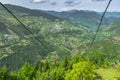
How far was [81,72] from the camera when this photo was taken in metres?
108

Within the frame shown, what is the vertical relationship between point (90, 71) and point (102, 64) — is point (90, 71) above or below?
above

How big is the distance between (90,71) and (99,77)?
1852 cm

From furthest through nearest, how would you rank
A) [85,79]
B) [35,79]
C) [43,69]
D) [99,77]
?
1. [43,69]
2. [99,77]
3. [35,79]
4. [85,79]

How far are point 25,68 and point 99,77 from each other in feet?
120

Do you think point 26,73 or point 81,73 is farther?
point 26,73

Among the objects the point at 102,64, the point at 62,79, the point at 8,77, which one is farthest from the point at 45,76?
the point at 102,64

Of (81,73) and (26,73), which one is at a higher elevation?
(26,73)

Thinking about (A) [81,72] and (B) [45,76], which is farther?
(B) [45,76]

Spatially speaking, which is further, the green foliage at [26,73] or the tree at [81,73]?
the green foliage at [26,73]

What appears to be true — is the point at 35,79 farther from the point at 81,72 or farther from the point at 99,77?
the point at 99,77

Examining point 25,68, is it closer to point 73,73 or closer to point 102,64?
point 73,73

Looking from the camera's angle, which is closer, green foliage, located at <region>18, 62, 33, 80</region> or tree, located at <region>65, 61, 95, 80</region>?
tree, located at <region>65, 61, 95, 80</region>

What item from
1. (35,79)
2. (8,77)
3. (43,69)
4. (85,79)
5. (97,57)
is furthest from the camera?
(97,57)

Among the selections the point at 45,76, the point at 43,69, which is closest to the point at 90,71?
the point at 45,76
